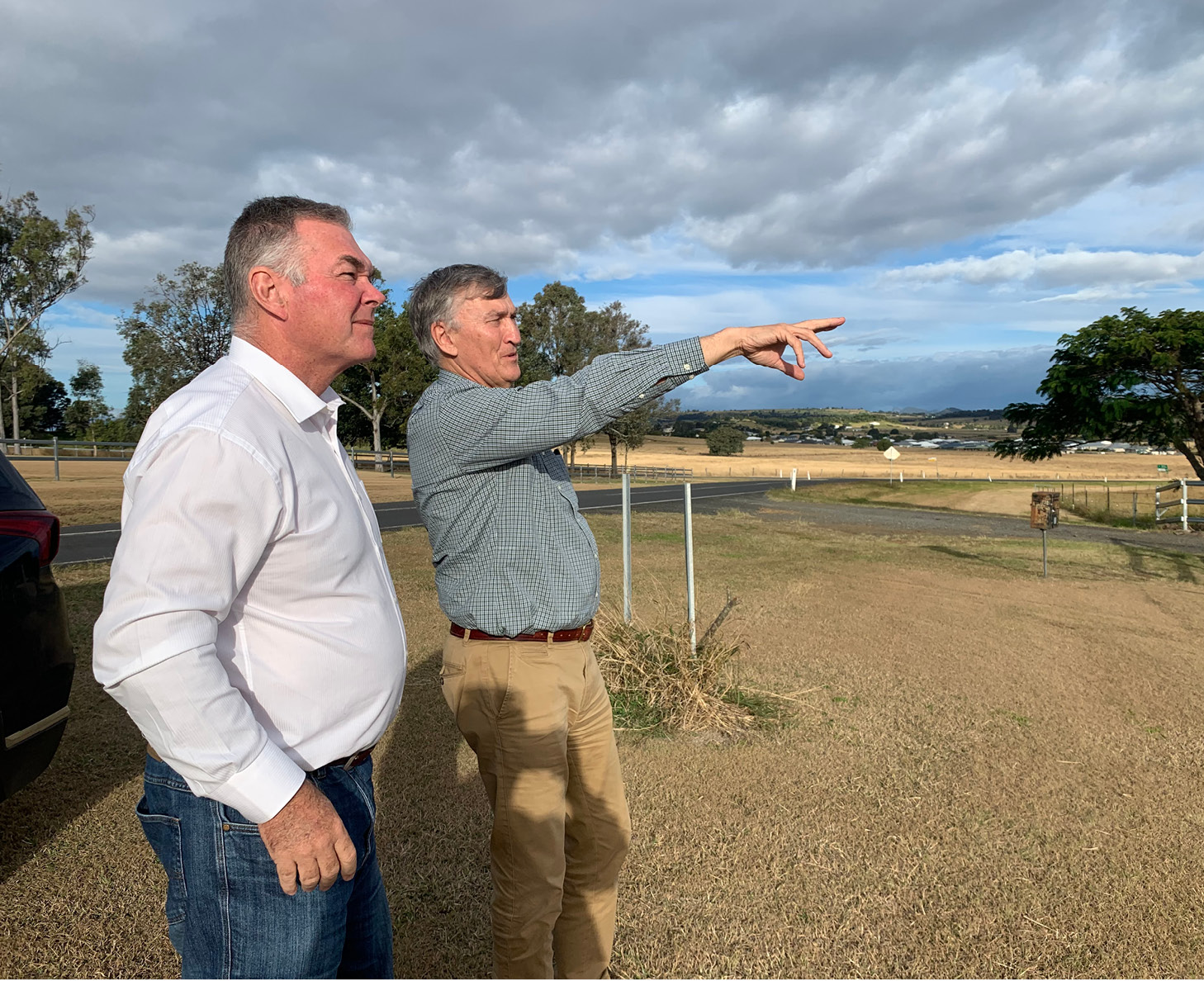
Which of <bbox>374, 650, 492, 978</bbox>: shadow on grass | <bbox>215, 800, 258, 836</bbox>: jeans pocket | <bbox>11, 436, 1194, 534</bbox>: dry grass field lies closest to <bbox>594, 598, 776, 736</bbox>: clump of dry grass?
<bbox>374, 650, 492, 978</bbox>: shadow on grass

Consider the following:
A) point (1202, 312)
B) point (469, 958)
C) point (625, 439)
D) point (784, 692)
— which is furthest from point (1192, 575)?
point (625, 439)

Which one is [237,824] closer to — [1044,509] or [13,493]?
[13,493]

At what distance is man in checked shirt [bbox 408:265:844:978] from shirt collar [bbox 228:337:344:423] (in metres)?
0.60

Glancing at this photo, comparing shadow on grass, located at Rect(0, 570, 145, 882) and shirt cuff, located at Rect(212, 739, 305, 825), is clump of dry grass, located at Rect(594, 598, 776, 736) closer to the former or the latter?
shadow on grass, located at Rect(0, 570, 145, 882)

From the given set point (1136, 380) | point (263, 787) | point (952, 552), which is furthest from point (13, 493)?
point (952, 552)

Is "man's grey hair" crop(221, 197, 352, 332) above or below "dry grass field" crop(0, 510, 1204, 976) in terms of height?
above

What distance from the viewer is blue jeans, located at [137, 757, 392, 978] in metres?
1.39

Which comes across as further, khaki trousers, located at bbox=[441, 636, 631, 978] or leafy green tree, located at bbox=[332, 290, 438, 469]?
leafy green tree, located at bbox=[332, 290, 438, 469]

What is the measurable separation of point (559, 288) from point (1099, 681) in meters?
33.6

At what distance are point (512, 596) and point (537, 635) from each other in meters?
0.14

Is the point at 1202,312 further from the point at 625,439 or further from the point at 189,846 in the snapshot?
the point at 625,439

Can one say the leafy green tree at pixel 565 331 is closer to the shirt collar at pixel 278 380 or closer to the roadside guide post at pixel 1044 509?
the roadside guide post at pixel 1044 509

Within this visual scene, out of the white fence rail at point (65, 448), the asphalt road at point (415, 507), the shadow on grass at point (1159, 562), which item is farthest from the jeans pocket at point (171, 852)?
the white fence rail at point (65, 448)

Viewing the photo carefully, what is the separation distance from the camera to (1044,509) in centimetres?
995
